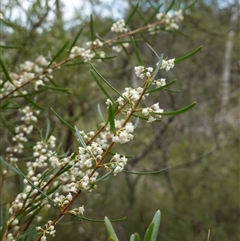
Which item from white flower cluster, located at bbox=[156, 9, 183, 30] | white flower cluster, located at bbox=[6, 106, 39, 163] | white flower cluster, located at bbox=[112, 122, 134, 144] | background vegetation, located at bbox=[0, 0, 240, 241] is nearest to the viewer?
white flower cluster, located at bbox=[112, 122, 134, 144]

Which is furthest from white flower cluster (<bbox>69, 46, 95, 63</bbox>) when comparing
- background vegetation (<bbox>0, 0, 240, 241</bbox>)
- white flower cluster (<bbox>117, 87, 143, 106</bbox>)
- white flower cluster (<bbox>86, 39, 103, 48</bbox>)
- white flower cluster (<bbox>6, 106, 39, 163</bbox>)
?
background vegetation (<bbox>0, 0, 240, 241</bbox>)

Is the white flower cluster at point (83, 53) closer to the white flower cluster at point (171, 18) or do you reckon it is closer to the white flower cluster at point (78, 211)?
the white flower cluster at point (171, 18)

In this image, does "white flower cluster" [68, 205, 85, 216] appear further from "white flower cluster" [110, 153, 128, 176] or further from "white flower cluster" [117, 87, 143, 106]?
"white flower cluster" [117, 87, 143, 106]

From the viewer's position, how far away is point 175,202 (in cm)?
324

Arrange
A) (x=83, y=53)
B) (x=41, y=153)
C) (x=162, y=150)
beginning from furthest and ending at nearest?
(x=162, y=150) → (x=83, y=53) → (x=41, y=153)

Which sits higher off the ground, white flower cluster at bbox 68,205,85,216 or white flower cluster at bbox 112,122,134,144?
white flower cluster at bbox 112,122,134,144

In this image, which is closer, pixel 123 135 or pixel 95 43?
pixel 123 135

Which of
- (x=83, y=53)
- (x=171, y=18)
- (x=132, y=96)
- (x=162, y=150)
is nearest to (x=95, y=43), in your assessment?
(x=83, y=53)

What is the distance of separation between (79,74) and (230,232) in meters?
1.79

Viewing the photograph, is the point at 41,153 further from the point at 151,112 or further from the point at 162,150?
the point at 162,150

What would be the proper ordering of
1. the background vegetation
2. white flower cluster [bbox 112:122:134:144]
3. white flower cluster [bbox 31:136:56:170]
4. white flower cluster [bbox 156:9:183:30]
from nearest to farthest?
1. white flower cluster [bbox 112:122:134:144]
2. white flower cluster [bbox 31:136:56:170]
3. white flower cluster [bbox 156:9:183:30]
4. the background vegetation

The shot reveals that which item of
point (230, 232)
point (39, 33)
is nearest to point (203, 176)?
point (230, 232)

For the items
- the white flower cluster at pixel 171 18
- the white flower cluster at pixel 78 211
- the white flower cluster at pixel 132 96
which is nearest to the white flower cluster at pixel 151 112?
the white flower cluster at pixel 132 96

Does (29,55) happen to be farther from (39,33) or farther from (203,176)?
(203,176)
